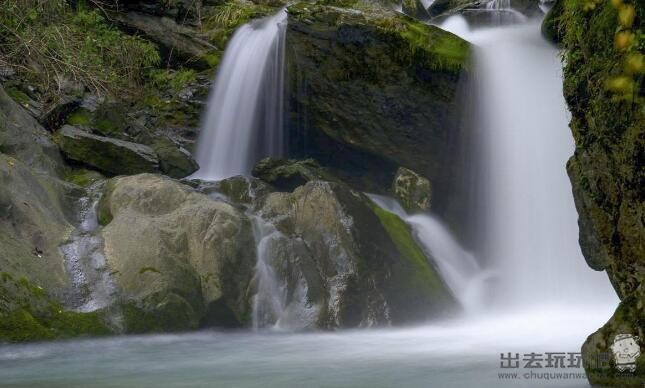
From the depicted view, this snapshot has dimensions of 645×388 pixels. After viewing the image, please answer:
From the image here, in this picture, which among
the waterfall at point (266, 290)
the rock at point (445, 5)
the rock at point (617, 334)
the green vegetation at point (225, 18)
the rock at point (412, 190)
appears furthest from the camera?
the rock at point (445, 5)

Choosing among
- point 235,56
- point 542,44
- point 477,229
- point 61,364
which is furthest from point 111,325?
point 542,44

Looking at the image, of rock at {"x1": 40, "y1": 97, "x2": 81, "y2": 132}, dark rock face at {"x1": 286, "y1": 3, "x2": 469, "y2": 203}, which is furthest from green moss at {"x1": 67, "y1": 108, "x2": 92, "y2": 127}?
dark rock face at {"x1": 286, "y1": 3, "x2": 469, "y2": 203}

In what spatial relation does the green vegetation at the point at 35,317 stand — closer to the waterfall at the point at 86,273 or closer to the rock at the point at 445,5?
the waterfall at the point at 86,273

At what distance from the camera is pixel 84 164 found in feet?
32.9

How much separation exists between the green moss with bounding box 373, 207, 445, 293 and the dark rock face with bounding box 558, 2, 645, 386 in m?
3.52

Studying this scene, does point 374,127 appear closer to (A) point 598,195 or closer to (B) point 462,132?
(B) point 462,132

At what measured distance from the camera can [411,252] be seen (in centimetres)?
880

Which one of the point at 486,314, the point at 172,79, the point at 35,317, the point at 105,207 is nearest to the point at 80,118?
the point at 172,79

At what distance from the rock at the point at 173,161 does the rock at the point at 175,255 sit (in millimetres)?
2614

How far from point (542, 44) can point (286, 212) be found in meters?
6.19

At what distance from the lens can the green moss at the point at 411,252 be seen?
331 inches

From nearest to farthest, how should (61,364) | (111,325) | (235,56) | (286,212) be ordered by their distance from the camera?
(61,364)
(111,325)
(286,212)
(235,56)

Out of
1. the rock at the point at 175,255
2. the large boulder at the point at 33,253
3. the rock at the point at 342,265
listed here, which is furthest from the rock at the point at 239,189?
the large boulder at the point at 33,253

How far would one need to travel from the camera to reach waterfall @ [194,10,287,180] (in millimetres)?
12312
